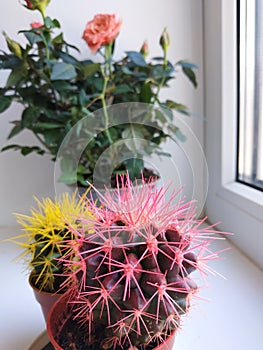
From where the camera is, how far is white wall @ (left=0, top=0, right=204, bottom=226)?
732 millimetres

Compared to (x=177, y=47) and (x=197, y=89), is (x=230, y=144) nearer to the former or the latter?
(x=197, y=89)

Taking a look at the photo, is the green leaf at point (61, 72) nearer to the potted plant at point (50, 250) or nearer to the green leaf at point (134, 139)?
the green leaf at point (134, 139)

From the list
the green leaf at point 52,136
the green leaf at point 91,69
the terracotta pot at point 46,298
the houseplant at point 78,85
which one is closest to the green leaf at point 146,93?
the houseplant at point 78,85

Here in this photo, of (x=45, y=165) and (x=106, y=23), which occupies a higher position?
(x=106, y=23)

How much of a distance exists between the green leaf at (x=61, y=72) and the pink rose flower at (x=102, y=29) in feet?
0.28

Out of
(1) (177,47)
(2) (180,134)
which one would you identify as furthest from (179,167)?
(1) (177,47)

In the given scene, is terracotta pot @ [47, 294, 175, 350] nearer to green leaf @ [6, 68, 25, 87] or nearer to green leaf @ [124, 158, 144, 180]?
green leaf @ [124, 158, 144, 180]

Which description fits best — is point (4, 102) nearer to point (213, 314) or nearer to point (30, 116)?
point (30, 116)

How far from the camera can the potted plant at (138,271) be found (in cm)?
23

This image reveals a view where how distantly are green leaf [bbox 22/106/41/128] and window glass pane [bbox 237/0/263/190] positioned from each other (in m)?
0.48

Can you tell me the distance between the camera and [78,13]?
2.41 feet

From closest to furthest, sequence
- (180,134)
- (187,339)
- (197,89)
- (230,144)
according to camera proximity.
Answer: (187,339), (180,134), (230,144), (197,89)

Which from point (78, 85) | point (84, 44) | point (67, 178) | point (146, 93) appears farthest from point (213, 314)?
point (84, 44)

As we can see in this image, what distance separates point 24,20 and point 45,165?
1.31 ft
